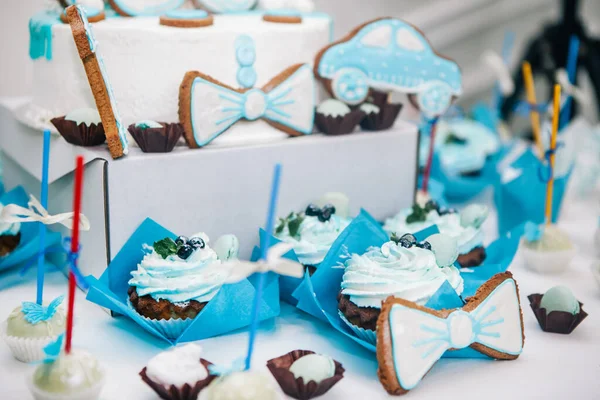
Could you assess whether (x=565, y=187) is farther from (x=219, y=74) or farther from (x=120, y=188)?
(x=120, y=188)

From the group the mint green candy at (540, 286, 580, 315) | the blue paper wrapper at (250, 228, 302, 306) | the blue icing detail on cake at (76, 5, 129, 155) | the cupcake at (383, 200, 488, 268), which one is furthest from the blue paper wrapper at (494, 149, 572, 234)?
the blue icing detail on cake at (76, 5, 129, 155)

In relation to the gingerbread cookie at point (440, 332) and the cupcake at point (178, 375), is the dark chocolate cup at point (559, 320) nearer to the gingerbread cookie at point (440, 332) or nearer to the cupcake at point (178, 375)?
the gingerbread cookie at point (440, 332)

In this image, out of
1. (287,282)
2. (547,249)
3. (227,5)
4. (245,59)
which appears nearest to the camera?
(287,282)

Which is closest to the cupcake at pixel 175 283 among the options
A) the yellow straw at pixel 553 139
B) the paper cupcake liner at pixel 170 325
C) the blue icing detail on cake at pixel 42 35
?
the paper cupcake liner at pixel 170 325

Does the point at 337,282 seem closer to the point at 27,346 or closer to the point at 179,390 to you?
the point at 179,390

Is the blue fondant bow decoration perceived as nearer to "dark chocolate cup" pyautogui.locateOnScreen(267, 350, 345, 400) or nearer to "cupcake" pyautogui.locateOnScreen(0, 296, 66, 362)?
"dark chocolate cup" pyautogui.locateOnScreen(267, 350, 345, 400)

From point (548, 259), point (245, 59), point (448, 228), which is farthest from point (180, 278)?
point (548, 259)
